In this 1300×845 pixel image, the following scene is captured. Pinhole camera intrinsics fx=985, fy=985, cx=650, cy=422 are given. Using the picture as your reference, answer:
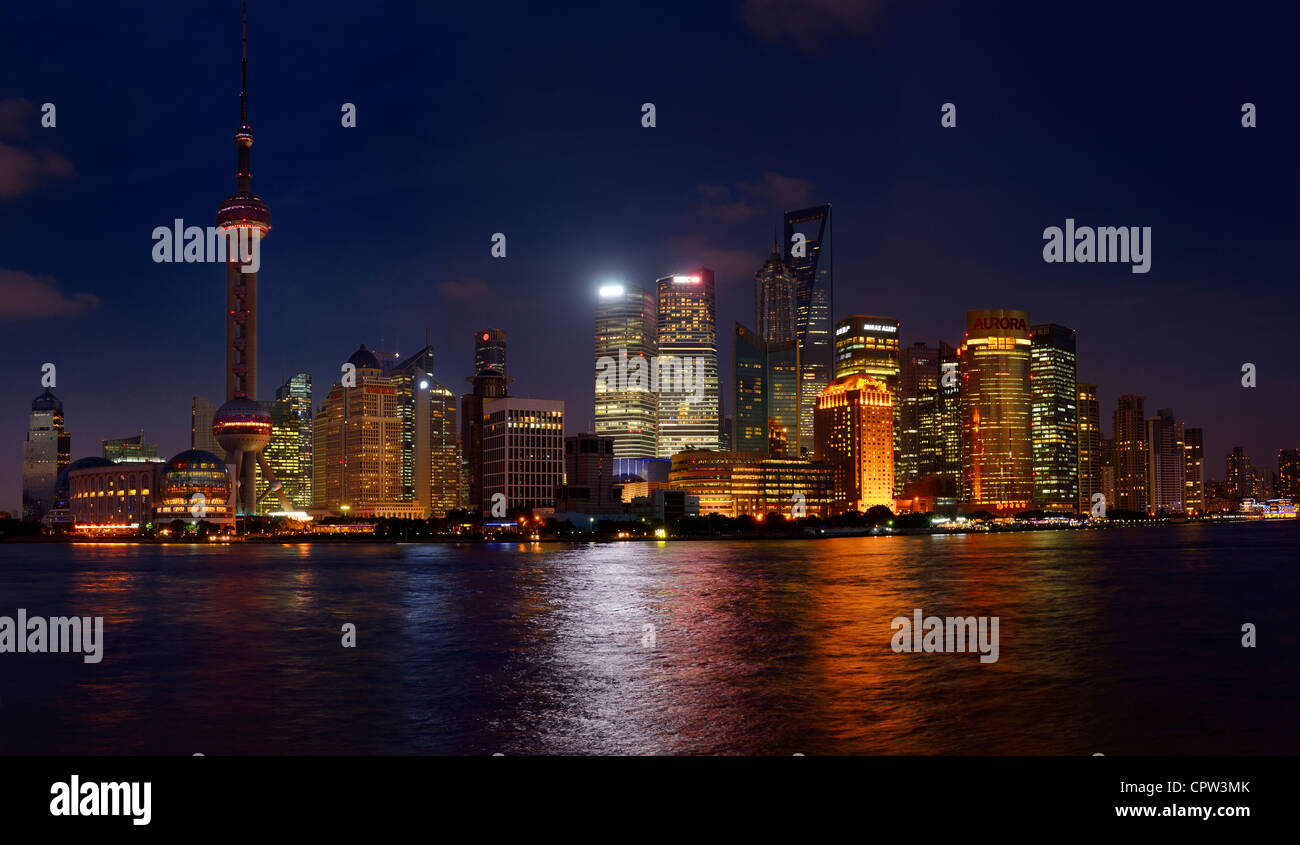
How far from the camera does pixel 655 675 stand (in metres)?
40.7

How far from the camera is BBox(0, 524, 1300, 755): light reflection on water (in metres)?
30.5

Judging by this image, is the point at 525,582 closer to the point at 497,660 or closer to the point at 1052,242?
the point at 497,660

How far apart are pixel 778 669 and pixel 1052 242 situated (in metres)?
23.7

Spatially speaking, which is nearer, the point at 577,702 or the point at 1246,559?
the point at 577,702

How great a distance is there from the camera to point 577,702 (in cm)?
3547

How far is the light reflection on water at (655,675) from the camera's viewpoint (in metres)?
30.5

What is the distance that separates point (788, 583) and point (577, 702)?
63965 mm
